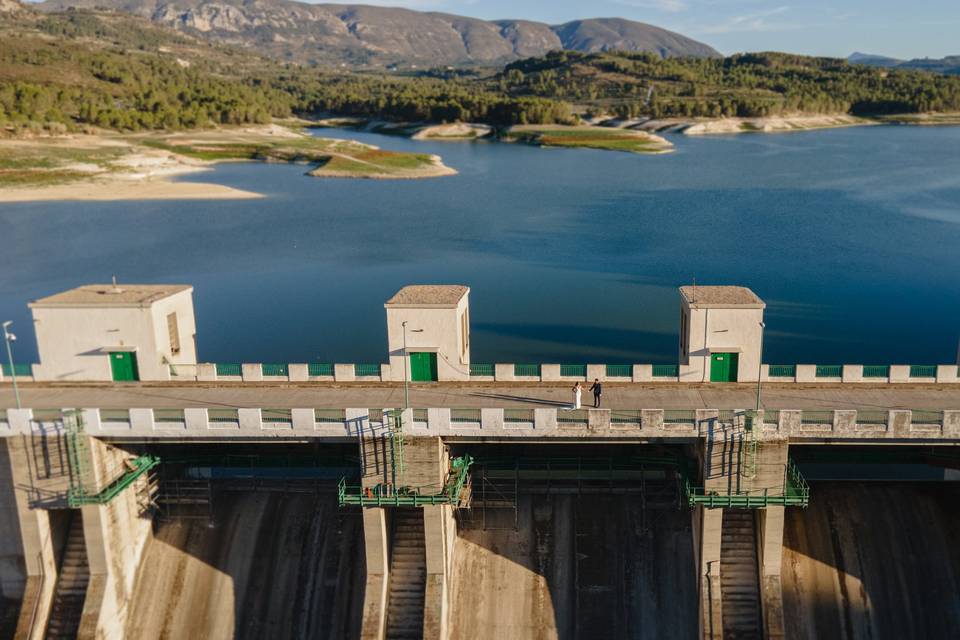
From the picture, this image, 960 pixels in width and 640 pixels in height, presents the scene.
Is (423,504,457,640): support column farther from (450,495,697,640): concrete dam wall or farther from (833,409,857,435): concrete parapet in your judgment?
(833,409,857,435): concrete parapet

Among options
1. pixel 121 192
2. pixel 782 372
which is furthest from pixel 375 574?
pixel 121 192

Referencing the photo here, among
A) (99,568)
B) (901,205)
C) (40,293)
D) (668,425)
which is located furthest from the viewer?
(901,205)

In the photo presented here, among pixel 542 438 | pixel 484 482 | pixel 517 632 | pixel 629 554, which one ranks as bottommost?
pixel 517 632

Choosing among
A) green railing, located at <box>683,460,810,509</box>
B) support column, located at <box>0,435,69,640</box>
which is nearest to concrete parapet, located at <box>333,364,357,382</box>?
support column, located at <box>0,435,69,640</box>

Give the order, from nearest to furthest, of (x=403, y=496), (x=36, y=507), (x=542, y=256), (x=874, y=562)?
(x=403, y=496)
(x=36, y=507)
(x=874, y=562)
(x=542, y=256)

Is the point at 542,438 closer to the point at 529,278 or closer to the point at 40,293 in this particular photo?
the point at 529,278

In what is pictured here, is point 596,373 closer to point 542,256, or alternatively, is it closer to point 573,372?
point 573,372

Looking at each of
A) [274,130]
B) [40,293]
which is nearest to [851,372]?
[40,293]
